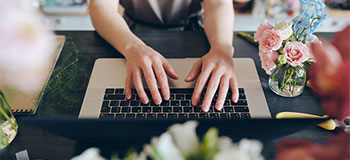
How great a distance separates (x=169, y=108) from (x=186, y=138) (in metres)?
0.43

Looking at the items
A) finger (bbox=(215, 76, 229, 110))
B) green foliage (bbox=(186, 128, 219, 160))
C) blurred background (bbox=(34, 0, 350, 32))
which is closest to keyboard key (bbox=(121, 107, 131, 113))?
finger (bbox=(215, 76, 229, 110))

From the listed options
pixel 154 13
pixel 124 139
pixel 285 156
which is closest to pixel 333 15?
pixel 154 13

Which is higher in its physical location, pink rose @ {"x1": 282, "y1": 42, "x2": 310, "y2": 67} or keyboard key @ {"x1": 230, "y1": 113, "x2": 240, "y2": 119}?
pink rose @ {"x1": 282, "y1": 42, "x2": 310, "y2": 67}

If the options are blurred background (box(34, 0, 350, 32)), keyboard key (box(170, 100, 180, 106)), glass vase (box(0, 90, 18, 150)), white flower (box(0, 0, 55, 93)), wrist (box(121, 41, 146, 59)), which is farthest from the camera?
blurred background (box(34, 0, 350, 32))

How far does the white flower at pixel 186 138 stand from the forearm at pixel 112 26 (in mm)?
603

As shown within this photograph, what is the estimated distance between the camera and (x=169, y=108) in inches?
28.4

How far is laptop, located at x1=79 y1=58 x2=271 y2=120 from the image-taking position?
2.31 ft

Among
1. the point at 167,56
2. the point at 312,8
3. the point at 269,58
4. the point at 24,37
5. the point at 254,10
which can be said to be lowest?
the point at 254,10

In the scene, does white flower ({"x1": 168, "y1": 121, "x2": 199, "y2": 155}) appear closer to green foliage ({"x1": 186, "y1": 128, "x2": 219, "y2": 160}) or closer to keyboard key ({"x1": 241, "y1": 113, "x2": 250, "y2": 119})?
green foliage ({"x1": 186, "y1": 128, "x2": 219, "y2": 160})

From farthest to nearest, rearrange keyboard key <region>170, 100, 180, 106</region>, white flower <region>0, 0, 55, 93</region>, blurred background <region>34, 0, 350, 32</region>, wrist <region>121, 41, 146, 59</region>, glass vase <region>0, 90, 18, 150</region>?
blurred background <region>34, 0, 350, 32</region>
wrist <region>121, 41, 146, 59</region>
keyboard key <region>170, 100, 180, 106</region>
glass vase <region>0, 90, 18, 150</region>
white flower <region>0, 0, 55, 93</region>

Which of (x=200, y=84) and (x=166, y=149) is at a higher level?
(x=166, y=149)

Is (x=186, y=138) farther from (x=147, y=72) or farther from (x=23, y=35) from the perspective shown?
(x=147, y=72)

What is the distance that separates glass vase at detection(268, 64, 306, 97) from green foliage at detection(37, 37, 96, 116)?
1.67ft

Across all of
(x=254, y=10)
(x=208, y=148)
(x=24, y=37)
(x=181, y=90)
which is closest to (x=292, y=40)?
(x=181, y=90)
